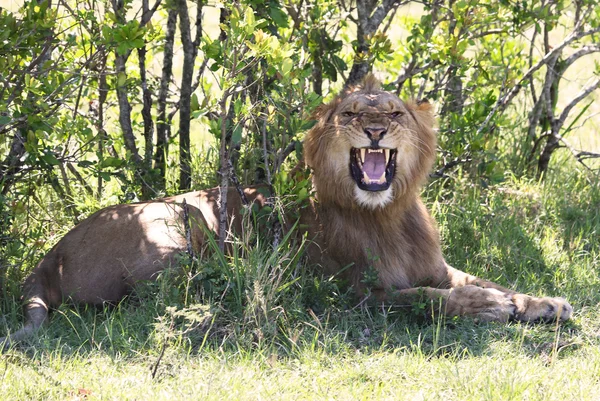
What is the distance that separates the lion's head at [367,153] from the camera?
4734mm

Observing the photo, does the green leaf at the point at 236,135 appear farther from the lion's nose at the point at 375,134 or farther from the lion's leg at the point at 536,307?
the lion's leg at the point at 536,307

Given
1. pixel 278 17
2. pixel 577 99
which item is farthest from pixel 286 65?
pixel 577 99

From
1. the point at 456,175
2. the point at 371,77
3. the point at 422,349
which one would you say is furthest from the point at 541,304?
the point at 456,175

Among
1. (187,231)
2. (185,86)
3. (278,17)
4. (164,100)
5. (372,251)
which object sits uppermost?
(278,17)

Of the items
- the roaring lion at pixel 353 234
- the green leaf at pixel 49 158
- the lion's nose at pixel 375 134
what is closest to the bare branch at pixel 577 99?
the roaring lion at pixel 353 234

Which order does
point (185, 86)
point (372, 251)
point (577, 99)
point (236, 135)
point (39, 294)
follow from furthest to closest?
point (577, 99) < point (185, 86) < point (372, 251) < point (39, 294) < point (236, 135)

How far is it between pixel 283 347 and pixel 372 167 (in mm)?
1141

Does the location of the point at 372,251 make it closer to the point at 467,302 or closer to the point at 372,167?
the point at 372,167

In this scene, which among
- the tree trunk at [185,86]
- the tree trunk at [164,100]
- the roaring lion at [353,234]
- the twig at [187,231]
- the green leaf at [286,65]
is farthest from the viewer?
the tree trunk at [164,100]

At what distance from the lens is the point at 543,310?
181 inches

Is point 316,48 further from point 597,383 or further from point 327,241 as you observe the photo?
point 597,383

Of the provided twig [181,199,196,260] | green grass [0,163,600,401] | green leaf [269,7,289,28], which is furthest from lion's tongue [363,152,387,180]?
twig [181,199,196,260]

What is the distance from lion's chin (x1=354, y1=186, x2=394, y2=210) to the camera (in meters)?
4.79

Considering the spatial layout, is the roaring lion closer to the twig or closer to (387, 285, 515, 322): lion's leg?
(387, 285, 515, 322): lion's leg
